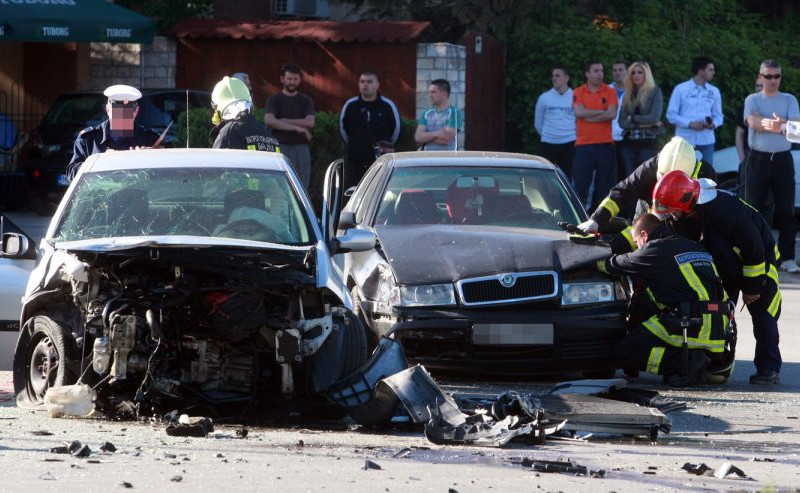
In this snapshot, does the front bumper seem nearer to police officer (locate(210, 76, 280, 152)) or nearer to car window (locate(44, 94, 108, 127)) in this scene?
police officer (locate(210, 76, 280, 152))

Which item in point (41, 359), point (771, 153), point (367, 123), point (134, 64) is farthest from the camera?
point (134, 64)

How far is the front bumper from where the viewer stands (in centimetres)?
901

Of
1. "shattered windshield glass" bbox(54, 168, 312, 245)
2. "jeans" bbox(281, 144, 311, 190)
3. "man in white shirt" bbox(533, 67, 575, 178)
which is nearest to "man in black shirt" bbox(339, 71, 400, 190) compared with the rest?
"jeans" bbox(281, 144, 311, 190)

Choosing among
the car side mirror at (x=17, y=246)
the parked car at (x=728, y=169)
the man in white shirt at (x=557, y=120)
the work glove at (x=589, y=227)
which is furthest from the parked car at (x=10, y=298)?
the parked car at (x=728, y=169)

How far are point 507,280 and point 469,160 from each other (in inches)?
72.6

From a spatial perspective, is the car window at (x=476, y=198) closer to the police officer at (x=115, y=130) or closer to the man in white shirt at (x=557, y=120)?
the police officer at (x=115, y=130)

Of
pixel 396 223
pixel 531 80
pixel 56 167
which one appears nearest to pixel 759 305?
pixel 396 223

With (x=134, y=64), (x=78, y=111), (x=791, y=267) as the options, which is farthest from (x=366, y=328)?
(x=134, y=64)

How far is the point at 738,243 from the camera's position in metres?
9.47

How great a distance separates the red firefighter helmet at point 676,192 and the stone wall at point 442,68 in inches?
580

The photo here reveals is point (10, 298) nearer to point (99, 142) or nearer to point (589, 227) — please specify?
point (99, 142)

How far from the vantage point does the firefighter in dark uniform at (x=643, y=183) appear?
9781 millimetres

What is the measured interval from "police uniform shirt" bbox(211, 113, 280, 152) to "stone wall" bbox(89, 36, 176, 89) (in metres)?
14.8

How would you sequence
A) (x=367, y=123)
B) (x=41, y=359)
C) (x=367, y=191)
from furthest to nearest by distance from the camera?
(x=367, y=123) → (x=367, y=191) → (x=41, y=359)
